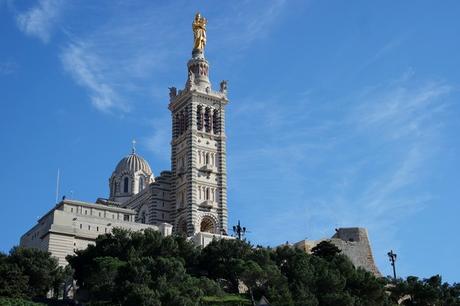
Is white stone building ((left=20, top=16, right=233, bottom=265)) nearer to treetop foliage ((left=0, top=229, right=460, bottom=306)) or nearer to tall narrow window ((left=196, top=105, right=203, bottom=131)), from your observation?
tall narrow window ((left=196, top=105, right=203, bottom=131))

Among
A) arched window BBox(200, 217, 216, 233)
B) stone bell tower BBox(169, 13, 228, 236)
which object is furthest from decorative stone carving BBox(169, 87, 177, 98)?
arched window BBox(200, 217, 216, 233)

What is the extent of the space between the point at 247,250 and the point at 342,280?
9550mm

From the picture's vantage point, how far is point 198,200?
3760 inches

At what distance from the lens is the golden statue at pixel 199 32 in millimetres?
106938

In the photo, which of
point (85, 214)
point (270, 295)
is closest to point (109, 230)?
point (85, 214)

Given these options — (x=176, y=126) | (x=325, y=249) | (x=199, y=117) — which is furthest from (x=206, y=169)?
(x=325, y=249)

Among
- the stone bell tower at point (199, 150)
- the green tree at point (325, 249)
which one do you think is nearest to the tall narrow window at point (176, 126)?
the stone bell tower at point (199, 150)

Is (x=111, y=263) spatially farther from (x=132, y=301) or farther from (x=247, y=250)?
(x=247, y=250)

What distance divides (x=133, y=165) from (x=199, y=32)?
868 inches

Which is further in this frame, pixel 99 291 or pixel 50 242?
pixel 50 242

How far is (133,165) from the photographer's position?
11438 centimetres

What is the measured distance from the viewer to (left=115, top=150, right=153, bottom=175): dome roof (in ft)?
374

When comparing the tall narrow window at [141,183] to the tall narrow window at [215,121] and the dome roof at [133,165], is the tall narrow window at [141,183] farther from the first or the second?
the tall narrow window at [215,121]

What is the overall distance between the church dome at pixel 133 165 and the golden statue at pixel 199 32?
64.1 feet
